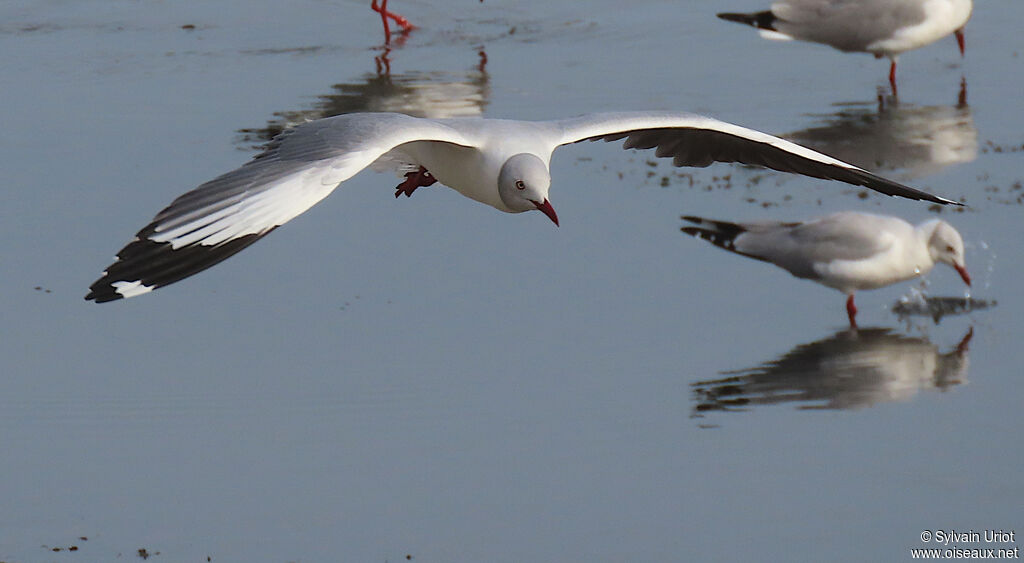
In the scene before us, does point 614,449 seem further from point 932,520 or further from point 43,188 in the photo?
point 43,188

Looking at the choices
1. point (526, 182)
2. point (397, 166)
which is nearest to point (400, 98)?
point (397, 166)

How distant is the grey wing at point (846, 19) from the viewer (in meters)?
12.9

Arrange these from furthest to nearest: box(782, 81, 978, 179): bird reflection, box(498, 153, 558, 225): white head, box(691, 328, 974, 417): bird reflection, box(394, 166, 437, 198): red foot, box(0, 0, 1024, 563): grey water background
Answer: box(782, 81, 978, 179): bird reflection, box(691, 328, 974, 417): bird reflection, box(394, 166, 437, 198): red foot, box(0, 0, 1024, 563): grey water background, box(498, 153, 558, 225): white head

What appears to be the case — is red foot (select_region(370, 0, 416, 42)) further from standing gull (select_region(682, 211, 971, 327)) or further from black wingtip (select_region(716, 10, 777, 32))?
standing gull (select_region(682, 211, 971, 327))

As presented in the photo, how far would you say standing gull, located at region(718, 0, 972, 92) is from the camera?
12.9 meters

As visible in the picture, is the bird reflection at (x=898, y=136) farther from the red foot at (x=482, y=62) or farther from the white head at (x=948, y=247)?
the red foot at (x=482, y=62)

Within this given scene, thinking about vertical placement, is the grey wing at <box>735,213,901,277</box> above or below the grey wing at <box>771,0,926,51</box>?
below

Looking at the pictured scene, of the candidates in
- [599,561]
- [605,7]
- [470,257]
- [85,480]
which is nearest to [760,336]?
[470,257]

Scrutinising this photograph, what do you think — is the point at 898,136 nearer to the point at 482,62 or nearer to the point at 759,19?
the point at 759,19

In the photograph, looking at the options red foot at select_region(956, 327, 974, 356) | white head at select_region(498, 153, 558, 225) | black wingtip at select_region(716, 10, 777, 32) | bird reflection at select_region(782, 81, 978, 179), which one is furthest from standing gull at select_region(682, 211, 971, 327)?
black wingtip at select_region(716, 10, 777, 32)

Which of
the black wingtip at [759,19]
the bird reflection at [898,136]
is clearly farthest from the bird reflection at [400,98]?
the bird reflection at [898,136]

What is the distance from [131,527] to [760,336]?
11.1ft

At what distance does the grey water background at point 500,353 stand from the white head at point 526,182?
1.25m

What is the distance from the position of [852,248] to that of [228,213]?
15.0 feet
